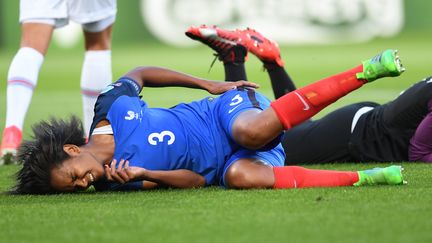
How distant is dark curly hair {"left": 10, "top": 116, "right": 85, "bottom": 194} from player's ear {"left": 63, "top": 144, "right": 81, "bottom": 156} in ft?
0.07

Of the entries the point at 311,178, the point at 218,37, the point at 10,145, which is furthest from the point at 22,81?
the point at 311,178

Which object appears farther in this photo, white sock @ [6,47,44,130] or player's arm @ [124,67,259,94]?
white sock @ [6,47,44,130]

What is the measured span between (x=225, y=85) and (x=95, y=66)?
204cm

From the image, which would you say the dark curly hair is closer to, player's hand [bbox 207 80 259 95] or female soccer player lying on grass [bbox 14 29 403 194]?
female soccer player lying on grass [bbox 14 29 403 194]

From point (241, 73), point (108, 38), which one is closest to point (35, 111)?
point (108, 38)

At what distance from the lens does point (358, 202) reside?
3.69 meters

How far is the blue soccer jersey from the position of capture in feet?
14.1

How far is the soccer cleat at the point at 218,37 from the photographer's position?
5434 millimetres

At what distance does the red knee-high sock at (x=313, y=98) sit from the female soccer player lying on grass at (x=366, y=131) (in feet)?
3.87

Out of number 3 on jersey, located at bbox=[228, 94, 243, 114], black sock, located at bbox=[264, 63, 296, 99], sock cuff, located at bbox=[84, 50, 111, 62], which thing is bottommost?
black sock, located at bbox=[264, 63, 296, 99]

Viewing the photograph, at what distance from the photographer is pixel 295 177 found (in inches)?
166

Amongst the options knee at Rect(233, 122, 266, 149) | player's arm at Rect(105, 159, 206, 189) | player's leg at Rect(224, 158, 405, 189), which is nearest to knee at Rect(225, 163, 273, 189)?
player's leg at Rect(224, 158, 405, 189)

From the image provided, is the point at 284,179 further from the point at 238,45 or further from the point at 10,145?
the point at 10,145

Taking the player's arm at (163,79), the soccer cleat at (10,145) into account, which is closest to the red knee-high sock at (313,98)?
Answer: the player's arm at (163,79)
